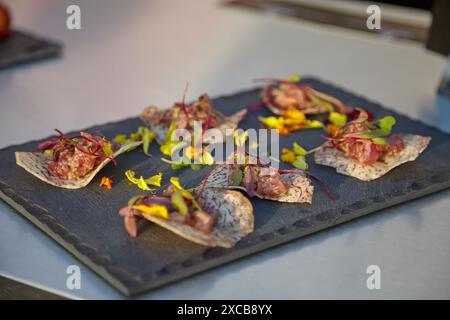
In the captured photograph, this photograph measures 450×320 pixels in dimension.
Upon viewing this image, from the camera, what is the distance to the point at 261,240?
121cm

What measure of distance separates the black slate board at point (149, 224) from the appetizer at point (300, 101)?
0.11m

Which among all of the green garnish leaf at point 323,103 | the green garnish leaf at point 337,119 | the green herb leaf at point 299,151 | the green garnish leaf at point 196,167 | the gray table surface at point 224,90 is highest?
the green garnish leaf at point 323,103

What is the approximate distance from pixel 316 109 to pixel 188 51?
0.68m

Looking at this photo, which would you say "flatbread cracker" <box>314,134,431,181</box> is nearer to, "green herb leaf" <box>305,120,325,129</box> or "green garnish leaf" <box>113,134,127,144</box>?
"green herb leaf" <box>305,120,325,129</box>

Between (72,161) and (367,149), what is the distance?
52 centimetres

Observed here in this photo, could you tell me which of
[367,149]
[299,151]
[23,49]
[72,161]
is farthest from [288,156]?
[23,49]

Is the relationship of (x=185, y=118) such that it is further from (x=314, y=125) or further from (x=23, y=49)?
(x=23, y=49)

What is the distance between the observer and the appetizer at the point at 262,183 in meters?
1.32

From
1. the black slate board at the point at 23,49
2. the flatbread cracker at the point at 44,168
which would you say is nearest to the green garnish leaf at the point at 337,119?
the flatbread cracker at the point at 44,168

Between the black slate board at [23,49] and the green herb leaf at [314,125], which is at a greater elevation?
the green herb leaf at [314,125]

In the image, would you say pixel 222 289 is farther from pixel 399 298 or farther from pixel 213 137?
pixel 213 137

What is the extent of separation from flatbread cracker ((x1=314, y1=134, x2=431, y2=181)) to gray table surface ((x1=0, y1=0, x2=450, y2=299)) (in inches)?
3.3

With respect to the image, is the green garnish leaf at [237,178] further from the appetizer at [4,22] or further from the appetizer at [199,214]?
the appetizer at [4,22]

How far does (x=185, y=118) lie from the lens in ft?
5.17
